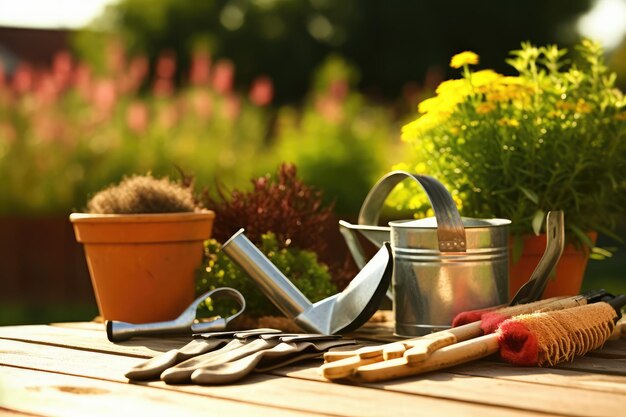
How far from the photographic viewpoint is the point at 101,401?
1.73 meters

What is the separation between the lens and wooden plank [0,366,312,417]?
164 cm

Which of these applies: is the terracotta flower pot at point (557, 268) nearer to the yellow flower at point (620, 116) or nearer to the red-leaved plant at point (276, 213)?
the yellow flower at point (620, 116)

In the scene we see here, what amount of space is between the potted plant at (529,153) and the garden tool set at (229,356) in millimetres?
813

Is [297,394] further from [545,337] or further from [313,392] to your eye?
[545,337]

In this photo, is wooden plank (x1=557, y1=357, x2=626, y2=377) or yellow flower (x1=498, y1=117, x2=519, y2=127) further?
yellow flower (x1=498, y1=117, x2=519, y2=127)

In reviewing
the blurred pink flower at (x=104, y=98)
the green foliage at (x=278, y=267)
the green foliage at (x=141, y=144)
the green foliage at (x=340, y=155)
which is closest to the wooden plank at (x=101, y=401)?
the green foliage at (x=278, y=267)

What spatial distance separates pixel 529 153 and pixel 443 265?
0.70 meters

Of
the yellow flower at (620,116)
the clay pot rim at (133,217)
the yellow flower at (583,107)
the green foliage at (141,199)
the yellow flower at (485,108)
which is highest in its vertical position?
the yellow flower at (485,108)

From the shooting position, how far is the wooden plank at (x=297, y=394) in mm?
1621

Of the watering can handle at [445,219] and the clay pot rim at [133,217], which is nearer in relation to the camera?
the watering can handle at [445,219]

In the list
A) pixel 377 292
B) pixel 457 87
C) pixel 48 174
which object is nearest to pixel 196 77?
pixel 48 174

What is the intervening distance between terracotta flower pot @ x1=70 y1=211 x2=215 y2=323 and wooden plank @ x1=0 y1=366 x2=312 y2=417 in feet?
2.92

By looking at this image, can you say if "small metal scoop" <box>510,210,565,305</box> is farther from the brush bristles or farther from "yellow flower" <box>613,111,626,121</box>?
"yellow flower" <box>613,111,626,121</box>

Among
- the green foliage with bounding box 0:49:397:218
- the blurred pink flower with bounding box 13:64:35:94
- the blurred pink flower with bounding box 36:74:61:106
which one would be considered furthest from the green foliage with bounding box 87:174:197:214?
the blurred pink flower with bounding box 13:64:35:94
